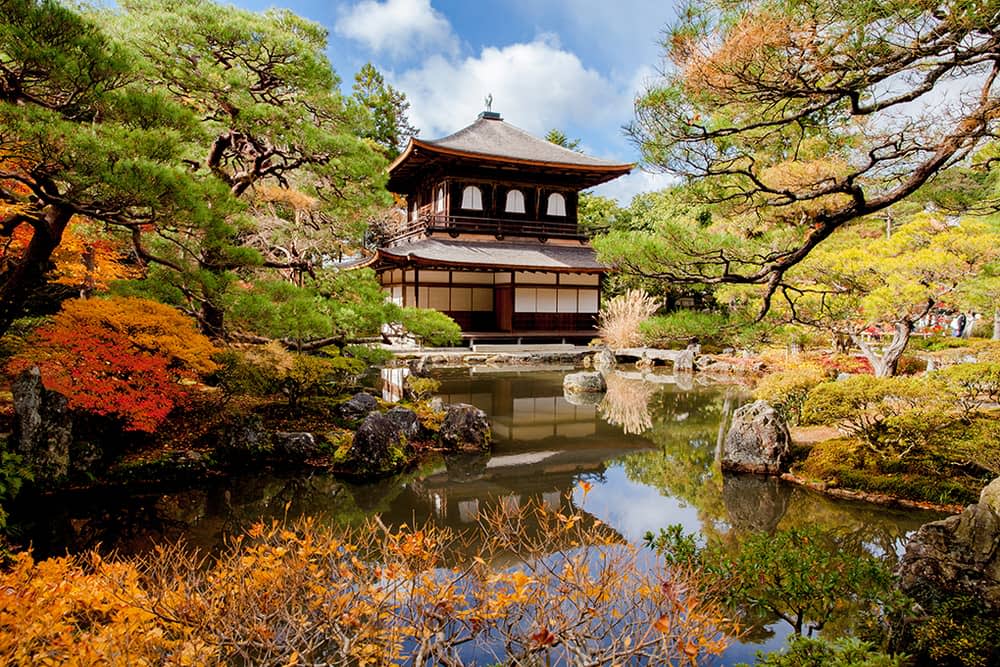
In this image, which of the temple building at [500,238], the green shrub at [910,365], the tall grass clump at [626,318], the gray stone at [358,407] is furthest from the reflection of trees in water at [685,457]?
the temple building at [500,238]

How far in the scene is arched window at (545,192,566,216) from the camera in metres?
19.8

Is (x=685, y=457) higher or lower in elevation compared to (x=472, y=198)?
lower

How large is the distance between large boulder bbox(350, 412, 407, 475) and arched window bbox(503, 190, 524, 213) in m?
13.6

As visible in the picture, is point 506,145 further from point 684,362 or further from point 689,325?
point 689,325

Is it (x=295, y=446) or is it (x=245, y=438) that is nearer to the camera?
(x=245, y=438)

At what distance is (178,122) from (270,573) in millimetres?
3973

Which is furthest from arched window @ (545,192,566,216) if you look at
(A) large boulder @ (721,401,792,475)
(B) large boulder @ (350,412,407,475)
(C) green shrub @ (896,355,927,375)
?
(B) large boulder @ (350,412,407,475)

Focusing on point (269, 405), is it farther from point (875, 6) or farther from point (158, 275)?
point (875, 6)

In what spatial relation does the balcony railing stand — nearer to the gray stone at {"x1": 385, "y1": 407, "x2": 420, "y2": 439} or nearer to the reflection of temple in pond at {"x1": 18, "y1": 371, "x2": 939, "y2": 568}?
the reflection of temple in pond at {"x1": 18, "y1": 371, "x2": 939, "y2": 568}

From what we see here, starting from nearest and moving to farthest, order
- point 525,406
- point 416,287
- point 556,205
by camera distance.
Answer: point 525,406 < point 416,287 < point 556,205

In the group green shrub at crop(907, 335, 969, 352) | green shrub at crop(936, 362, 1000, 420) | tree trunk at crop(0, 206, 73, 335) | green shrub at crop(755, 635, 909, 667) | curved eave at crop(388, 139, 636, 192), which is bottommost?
green shrub at crop(755, 635, 909, 667)

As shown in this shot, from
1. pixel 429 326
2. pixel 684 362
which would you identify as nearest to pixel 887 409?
pixel 429 326

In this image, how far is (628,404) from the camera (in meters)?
10.6

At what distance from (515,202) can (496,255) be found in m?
2.70
